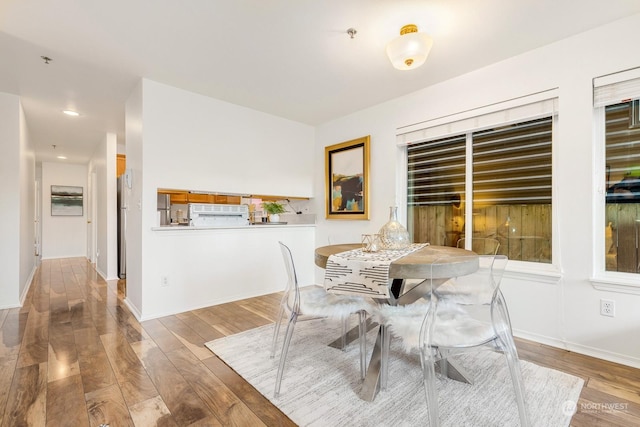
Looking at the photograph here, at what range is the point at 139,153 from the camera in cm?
302

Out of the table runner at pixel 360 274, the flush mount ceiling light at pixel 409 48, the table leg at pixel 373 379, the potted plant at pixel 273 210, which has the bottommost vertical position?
the table leg at pixel 373 379

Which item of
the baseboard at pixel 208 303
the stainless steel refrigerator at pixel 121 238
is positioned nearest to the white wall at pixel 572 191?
the baseboard at pixel 208 303

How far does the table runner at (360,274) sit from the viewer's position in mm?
1600

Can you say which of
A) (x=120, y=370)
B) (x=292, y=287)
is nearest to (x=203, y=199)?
(x=120, y=370)

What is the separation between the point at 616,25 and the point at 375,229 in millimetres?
2606

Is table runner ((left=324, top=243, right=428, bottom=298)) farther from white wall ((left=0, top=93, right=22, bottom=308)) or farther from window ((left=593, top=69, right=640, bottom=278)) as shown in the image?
white wall ((left=0, top=93, right=22, bottom=308))

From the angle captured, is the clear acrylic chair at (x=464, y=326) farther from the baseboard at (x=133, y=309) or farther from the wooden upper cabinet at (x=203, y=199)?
the wooden upper cabinet at (x=203, y=199)

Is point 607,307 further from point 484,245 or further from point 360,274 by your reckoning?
point 360,274

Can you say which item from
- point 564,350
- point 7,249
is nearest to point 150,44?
point 7,249

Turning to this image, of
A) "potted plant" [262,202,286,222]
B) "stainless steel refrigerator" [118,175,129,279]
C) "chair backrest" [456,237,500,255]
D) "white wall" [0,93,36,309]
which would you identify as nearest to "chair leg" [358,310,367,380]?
"chair backrest" [456,237,500,255]

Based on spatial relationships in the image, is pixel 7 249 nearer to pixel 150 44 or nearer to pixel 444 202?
pixel 150 44

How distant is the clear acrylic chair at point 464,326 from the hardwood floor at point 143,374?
1.30 ft

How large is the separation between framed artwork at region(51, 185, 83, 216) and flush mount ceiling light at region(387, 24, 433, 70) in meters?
8.40

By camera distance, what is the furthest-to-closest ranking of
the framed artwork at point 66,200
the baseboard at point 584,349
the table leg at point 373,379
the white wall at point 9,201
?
the framed artwork at point 66,200, the white wall at point 9,201, the baseboard at point 584,349, the table leg at point 373,379
